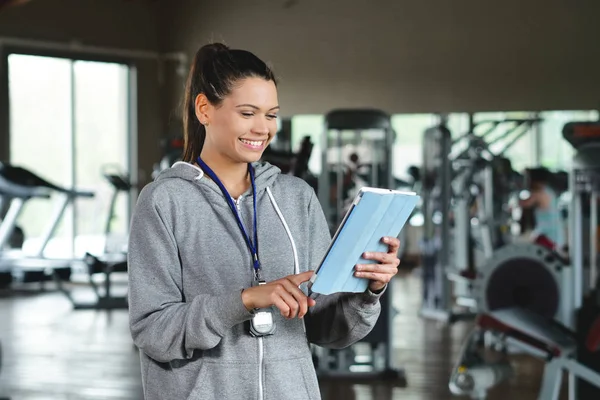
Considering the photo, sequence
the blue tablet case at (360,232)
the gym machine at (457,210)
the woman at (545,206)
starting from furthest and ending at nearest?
the gym machine at (457,210), the woman at (545,206), the blue tablet case at (360,232)

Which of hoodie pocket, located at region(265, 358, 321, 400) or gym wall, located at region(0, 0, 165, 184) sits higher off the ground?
gym wall, located at region(0, 0, 165, 184)

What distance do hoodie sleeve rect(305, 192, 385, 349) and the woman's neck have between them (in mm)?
122

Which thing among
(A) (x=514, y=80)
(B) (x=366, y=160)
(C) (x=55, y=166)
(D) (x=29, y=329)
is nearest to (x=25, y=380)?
(D) (x=29, y=329)

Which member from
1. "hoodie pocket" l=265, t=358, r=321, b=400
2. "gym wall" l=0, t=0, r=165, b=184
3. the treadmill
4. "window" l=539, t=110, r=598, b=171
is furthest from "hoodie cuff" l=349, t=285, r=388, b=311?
"window" l=539, t=110, r=598, b=171

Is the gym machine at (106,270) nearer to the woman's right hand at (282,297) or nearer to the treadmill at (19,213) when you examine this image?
the treadmill at (19,213)

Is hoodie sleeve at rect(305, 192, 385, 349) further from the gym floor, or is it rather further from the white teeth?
the gym floor

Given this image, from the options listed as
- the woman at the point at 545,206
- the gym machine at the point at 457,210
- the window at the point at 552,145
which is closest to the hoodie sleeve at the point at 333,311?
the woman at the point at 545,206

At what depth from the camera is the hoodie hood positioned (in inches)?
53.7

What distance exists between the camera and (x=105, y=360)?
226 inches

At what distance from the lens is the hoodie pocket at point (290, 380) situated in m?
1.31

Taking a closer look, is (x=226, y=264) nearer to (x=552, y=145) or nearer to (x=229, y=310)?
(x=229, y=310)

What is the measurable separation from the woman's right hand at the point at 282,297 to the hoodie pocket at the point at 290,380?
0.49ft

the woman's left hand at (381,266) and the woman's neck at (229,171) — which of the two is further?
the woman's neck at (229,171)

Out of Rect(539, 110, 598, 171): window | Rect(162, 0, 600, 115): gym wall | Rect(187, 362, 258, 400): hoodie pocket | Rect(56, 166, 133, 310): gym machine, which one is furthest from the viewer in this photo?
Rect(539, 110, 598, 171): window
